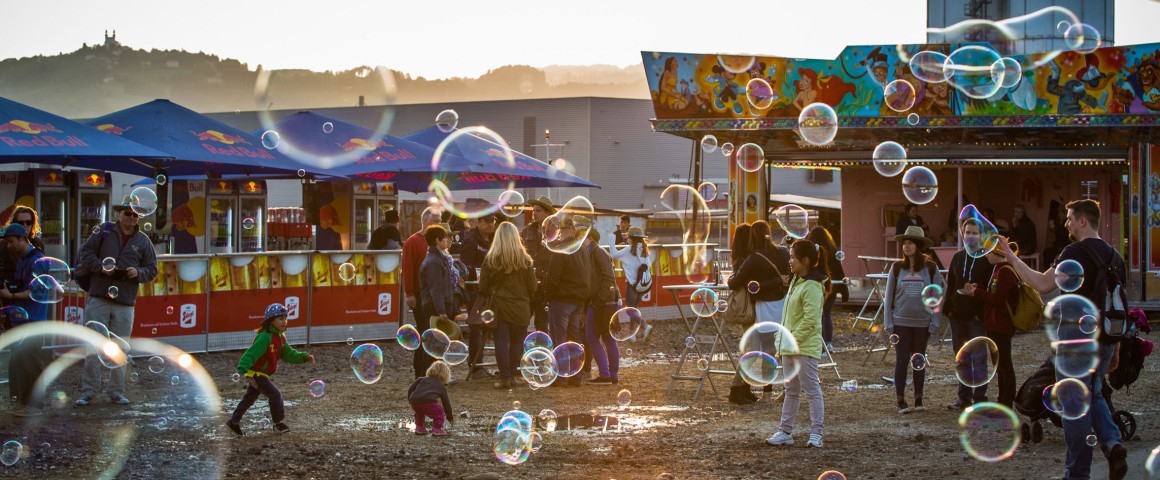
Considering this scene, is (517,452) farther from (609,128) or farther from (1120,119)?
(609,128)

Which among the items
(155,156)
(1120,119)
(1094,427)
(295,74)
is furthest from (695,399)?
Answer: (295,74)

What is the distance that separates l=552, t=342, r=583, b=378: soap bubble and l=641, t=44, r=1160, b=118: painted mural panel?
34.1ft

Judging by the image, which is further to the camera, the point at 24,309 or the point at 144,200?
the point at 144,200

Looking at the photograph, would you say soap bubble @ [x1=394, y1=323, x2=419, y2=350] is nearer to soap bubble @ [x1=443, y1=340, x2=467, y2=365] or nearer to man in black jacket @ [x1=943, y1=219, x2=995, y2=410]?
soap bubble @ [x1=443, y1=340, x2=467, y2=365]

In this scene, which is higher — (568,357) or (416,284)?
(416,284)

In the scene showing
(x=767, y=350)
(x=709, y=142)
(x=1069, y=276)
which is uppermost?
(x=709, y=142)

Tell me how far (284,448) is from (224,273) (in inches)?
263

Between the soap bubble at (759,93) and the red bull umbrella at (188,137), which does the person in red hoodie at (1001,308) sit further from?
the red bull umbrella at (188,137)

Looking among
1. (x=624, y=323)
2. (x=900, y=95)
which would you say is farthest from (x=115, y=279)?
(x=900, y=95)

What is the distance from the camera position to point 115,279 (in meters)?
10.0

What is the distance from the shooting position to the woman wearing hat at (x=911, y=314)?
988 cm

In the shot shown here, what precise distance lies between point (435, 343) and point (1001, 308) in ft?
15.2

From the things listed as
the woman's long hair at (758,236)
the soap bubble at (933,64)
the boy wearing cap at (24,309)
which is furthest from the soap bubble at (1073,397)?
the soap bubble at (933,64)

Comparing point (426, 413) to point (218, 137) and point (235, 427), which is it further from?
point (218, 137)
